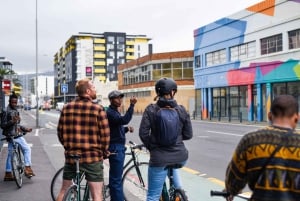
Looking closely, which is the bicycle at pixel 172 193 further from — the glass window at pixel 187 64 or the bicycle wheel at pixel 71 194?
the glass window at pixel 187 64

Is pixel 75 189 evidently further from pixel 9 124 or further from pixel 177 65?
pixel 177 65

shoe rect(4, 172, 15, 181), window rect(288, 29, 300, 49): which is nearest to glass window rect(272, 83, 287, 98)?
window rect(288, 29, 300, 49)

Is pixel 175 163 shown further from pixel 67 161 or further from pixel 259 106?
pixel 259 106

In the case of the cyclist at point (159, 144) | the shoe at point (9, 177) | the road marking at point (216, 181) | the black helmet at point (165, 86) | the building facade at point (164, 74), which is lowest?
the road marking at point (216, 181)

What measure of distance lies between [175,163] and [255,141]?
2151mm

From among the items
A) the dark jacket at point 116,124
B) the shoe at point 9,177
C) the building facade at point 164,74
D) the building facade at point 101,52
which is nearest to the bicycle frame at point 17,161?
the shoe at point 9,177

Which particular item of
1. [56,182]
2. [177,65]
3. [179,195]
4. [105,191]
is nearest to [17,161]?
[56,182]

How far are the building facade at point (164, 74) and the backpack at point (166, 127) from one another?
2060 inches

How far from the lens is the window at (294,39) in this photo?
31500mm

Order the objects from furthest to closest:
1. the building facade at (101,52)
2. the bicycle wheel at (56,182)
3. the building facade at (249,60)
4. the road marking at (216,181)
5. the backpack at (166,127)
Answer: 1. the building facade at (101,52)
2. the building facade at (249,60)
3. the road marking at (216,181)
4. the bicycle wheel at (56,182)
5. the backpack at (166,127)

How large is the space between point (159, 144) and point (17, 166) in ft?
15.3

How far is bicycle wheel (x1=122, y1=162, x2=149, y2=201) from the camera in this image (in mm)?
6434

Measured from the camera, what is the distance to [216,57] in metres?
44.7

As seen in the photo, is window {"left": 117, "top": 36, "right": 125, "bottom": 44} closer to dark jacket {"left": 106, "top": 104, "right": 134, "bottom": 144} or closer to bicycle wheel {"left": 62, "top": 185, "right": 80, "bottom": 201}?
dark jacket {"left": 106, "top": 104, "right": 134, "bottom": 144}
